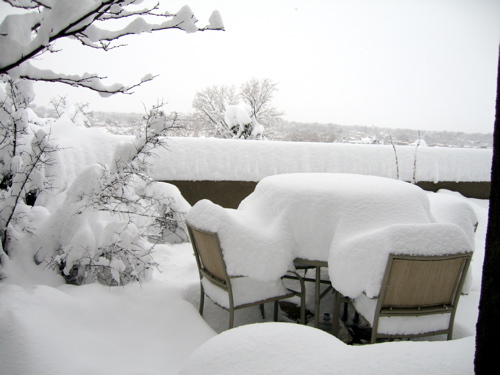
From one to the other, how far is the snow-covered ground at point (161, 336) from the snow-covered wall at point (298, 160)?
2.08 m

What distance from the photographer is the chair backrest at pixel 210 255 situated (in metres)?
2.51

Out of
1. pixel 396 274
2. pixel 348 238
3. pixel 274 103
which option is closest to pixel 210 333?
pixel 348 238

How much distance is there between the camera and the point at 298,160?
8.02 meters

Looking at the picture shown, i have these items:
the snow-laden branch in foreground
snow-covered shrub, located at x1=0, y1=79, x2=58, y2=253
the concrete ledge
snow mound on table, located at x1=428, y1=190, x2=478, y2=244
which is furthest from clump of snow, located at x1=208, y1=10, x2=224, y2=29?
the concrete ledge

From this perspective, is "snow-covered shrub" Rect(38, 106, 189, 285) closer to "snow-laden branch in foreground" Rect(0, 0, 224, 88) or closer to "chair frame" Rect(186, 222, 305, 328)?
"chair frame" Rect(186, 222, 305, 328)

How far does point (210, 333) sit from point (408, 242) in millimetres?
1653

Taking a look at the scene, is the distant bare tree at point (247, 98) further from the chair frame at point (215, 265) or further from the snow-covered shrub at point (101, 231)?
the chair frame at point (215, 265)

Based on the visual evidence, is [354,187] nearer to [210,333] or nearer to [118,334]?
[210,333]

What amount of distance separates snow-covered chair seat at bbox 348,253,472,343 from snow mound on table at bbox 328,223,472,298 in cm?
4

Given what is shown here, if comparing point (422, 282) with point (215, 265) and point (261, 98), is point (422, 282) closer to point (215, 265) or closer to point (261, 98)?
point (215, 265)

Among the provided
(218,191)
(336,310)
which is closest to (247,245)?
(336,310)

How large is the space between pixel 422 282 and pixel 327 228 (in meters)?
0.75

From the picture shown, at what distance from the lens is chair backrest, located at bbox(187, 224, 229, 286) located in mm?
2512

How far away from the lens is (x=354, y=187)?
291 centimetres
